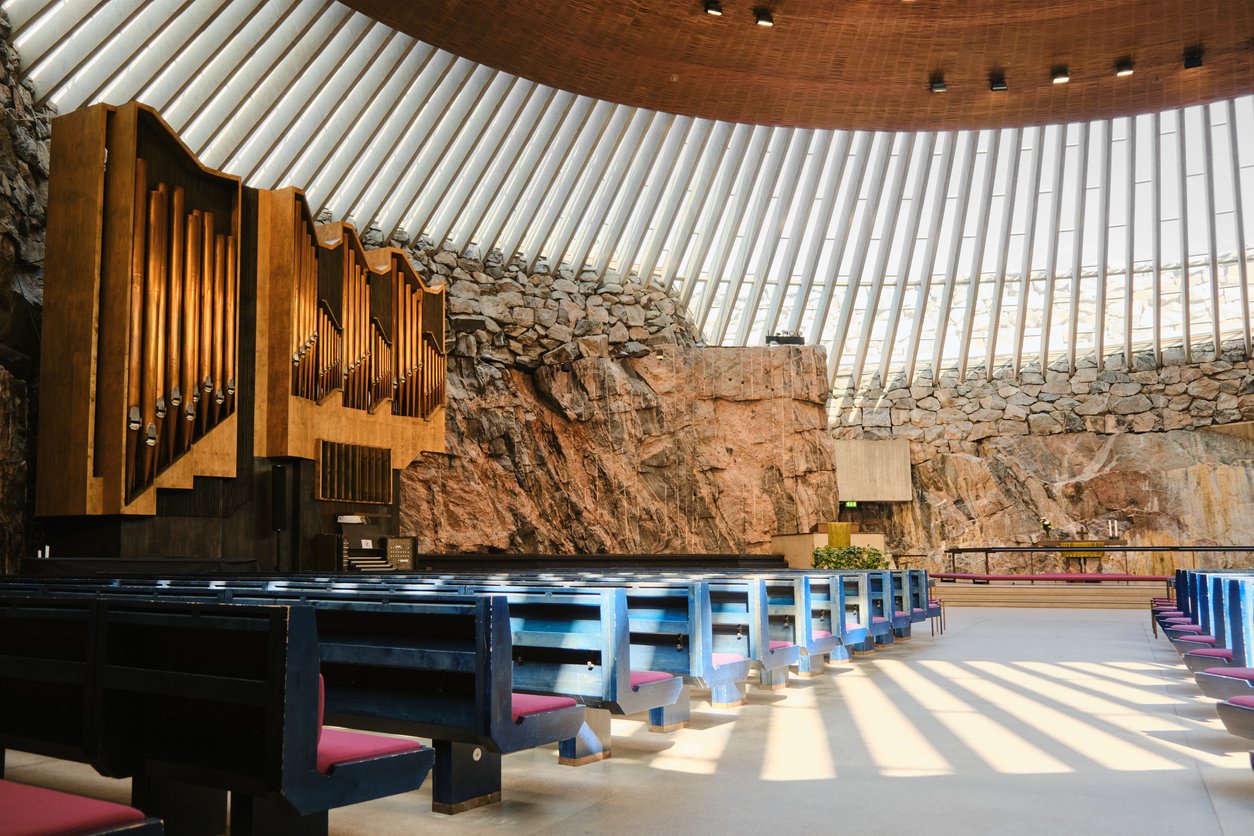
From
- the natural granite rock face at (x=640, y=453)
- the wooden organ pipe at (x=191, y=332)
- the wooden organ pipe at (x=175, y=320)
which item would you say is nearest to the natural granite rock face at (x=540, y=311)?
the natural granite rock face at (x=640, y=453)

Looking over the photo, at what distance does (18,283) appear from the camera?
842 cm

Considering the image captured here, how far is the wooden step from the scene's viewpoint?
1130cm

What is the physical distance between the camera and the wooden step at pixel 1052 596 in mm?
11305

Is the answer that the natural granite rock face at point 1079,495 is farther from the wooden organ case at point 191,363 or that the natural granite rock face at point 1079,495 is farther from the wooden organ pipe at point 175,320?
the wooden organ pipe at point 175,320

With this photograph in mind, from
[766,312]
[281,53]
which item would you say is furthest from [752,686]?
[766,312]

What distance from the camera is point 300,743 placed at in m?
1.70

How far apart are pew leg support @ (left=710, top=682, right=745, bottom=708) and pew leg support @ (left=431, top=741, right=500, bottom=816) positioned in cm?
155

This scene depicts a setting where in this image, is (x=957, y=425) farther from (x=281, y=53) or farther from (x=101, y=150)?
(x=101, y=150)

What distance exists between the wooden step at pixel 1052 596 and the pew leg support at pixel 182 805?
35.1 ft

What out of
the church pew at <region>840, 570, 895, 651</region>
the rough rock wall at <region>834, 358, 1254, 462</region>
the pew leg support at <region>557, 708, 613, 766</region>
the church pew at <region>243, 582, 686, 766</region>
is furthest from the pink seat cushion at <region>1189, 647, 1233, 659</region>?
the rough rock wall at <region>834, 358, 1254, 462</region>

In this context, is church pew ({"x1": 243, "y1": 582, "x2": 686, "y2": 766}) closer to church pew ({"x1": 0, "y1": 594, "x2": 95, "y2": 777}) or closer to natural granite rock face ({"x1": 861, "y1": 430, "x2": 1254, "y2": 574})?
church pew ({"x1": 0, "y1": 594, "x2": 95, "y2": 777})

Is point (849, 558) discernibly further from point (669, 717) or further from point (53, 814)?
point (53, 814)

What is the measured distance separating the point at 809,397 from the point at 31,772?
44.6 ft

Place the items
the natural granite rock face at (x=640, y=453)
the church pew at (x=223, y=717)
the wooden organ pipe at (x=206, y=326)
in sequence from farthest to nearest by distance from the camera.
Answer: the natural granite rock face at (x=640, y=453) < the wooden organ pipe at (x=206, y=326) < the church pew at (x=223, y=717)
